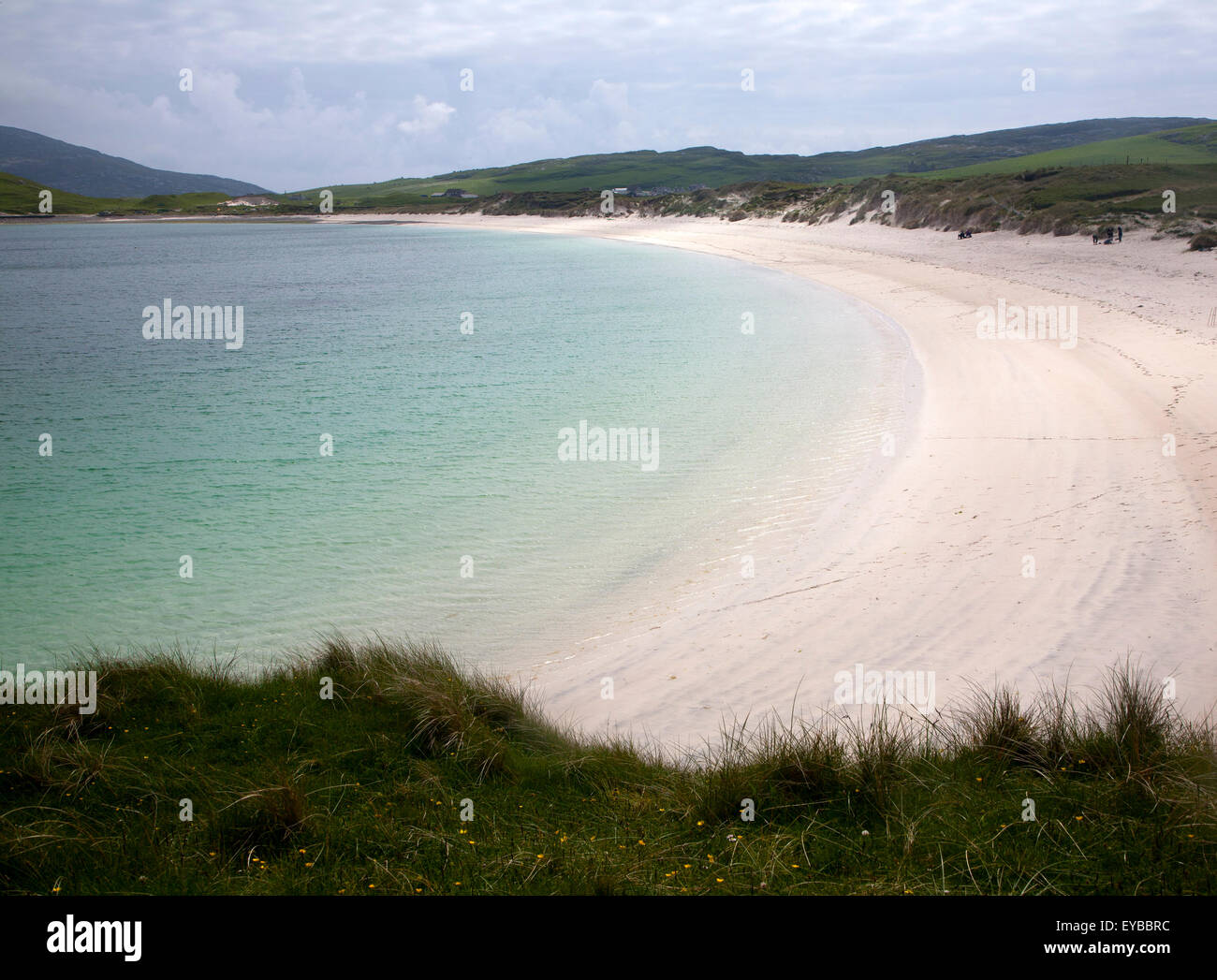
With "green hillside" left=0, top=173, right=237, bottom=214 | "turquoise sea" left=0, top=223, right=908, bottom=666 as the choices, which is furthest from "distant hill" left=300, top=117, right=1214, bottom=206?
"turquoise sea" left=0, top=223, right=908, bottom=666

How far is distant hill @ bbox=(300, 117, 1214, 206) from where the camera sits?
133m

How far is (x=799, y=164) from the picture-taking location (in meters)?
167

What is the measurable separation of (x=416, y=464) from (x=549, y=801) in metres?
9.70

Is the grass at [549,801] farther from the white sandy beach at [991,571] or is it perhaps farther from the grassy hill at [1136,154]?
the grassy hill at [1136,154]

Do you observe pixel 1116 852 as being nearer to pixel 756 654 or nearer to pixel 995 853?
pixel 995 853

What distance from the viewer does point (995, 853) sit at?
11.5 feet

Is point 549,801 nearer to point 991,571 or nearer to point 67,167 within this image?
point 991,571

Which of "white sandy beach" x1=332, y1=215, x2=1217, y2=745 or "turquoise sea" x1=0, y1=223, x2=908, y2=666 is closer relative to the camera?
"white sandy beach" x1=332, y1=215, x2=1217, y2=745

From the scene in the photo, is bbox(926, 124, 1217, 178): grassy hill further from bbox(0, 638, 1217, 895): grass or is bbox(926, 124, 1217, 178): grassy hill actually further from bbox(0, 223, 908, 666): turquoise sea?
bbox(0, 638, 1217, 895): grass

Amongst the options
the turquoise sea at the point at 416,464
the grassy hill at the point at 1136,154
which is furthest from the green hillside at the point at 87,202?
the grassy hill at the point at 1136,154

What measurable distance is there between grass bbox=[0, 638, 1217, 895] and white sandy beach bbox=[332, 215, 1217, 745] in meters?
1.04

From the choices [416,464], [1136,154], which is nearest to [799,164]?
[1136,154]

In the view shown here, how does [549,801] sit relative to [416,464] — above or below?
below
